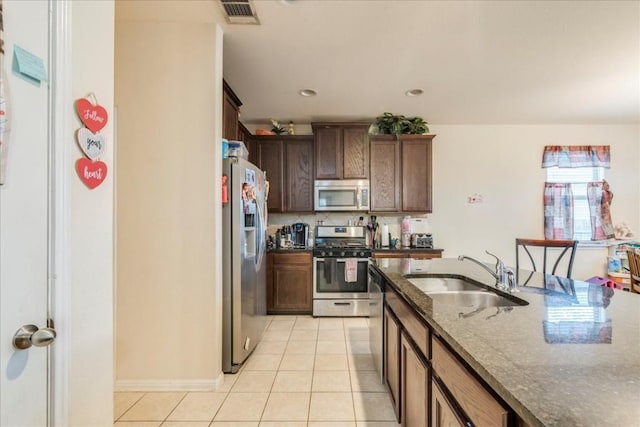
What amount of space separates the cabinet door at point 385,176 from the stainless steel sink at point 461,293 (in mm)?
2122

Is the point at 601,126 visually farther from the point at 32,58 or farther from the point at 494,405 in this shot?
the point at 32,58

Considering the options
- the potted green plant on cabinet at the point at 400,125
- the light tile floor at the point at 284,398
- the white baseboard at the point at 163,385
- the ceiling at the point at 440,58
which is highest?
the ceiling at the point at 440,58

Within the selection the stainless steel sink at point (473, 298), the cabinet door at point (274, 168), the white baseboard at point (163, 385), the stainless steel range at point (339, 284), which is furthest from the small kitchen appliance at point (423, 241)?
the white baseboard at point (163, 385)

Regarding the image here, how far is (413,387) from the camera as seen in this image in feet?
4.48

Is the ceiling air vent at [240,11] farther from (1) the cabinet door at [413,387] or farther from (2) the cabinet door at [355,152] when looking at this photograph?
(1) the cabinet door at [413,387]

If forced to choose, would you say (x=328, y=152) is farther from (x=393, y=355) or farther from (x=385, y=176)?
(x=393, y=355)

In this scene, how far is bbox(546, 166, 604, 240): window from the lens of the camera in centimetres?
409

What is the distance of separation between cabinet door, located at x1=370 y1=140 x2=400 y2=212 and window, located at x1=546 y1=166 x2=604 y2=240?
232 centimetres

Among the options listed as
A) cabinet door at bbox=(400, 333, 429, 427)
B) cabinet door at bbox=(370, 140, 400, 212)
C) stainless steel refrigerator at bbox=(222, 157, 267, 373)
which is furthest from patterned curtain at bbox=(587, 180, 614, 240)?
stainless steel refrigerator at bbox=(222, 157, 267, 373)

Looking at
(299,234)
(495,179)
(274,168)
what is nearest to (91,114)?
(274,168)

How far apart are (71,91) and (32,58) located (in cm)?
13

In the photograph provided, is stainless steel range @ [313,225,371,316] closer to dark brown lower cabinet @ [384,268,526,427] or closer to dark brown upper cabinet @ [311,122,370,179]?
dark brown upper cabinet @ [311,122,370,179]

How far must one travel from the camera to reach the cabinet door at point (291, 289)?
3686 mm

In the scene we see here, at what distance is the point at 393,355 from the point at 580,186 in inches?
167
